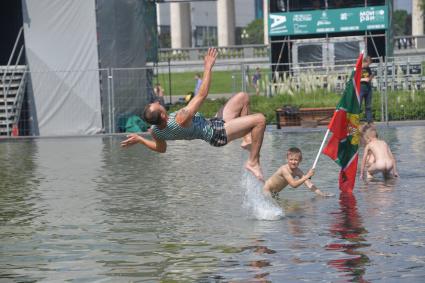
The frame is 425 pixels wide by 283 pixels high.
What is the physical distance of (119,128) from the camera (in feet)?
113

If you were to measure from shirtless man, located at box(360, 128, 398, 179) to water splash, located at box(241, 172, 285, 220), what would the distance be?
378 centimetres

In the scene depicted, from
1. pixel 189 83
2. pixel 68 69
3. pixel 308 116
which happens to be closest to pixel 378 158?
pixel 308 116

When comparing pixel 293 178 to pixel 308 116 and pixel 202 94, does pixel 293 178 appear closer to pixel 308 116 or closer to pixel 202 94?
pixel 202 94

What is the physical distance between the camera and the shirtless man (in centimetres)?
1752

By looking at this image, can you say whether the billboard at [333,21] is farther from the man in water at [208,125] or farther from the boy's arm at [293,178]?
the man in water at [208,125]

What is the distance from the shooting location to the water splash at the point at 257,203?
1353cm

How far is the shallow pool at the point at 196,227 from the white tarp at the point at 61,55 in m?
11.2

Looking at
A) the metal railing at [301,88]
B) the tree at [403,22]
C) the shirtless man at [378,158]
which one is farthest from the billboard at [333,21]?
the tree at [403,22]

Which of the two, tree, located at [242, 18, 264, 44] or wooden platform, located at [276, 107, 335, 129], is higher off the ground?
tree, located at [242, 18, 264, 44]

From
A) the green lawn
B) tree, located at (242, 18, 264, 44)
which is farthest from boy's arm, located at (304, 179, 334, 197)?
tree, located at (242, 18, 264, 44)

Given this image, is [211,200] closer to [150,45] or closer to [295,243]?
[295,243]

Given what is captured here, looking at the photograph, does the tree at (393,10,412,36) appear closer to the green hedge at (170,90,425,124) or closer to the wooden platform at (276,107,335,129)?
the green hedge at (170,90,425,124)

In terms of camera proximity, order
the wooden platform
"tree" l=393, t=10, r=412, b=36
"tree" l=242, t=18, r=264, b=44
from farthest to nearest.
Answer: "tree" l=393, t=10, r=412, b=36 → "tree" l=242, t=18, r=264, b=44 → the wooden platform

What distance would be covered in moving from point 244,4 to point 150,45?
104 m
